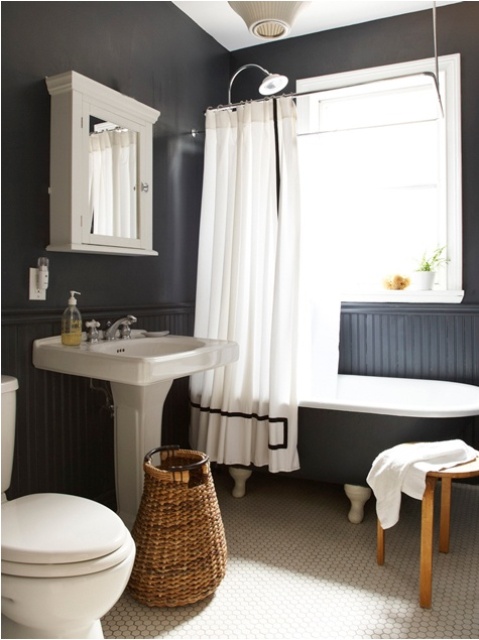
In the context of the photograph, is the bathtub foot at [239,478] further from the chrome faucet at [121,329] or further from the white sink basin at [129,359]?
the chrome faucet at [121,329]

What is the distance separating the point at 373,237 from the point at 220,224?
1081mm

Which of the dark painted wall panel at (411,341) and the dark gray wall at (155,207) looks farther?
the dark painted wall panel at (411,341)

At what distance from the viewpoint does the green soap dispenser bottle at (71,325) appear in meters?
2.16

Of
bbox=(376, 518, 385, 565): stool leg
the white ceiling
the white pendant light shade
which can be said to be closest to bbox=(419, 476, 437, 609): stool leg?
bbox=(376, 518, 385, 565): stool leg

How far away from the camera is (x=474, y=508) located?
2.71m

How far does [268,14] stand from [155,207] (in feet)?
3.84

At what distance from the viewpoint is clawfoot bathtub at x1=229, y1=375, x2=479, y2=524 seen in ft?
7.66

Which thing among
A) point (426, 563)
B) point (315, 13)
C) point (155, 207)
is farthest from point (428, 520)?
point (315, 13)

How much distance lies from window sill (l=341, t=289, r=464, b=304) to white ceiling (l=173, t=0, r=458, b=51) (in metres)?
1.62

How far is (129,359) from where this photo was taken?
1892 mm

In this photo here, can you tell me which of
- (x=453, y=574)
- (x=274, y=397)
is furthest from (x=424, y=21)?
(x=453, y=574)

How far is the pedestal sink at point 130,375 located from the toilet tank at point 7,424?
27 cm

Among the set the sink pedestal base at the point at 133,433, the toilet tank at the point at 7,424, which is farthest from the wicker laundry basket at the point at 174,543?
the toilet tank at the point at 7,424

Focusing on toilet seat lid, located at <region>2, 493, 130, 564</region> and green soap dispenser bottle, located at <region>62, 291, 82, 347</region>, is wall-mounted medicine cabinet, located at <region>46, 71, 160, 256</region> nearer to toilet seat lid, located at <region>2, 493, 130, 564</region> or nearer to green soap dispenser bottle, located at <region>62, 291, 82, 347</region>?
green soap dispenser bottle, located at <region>62, 291, 82, 347</region>
